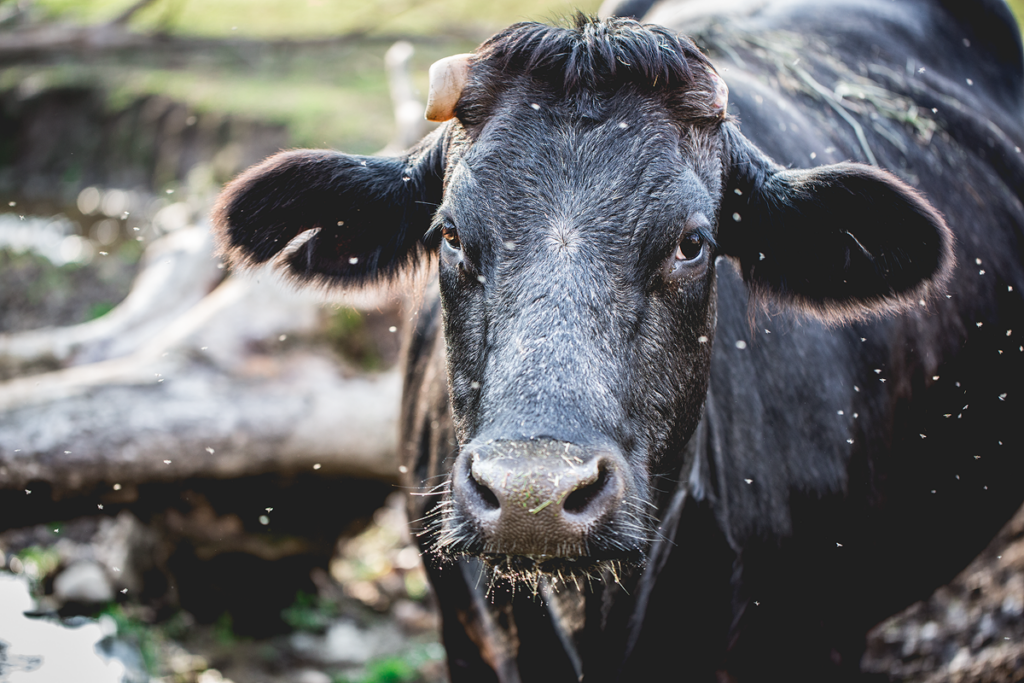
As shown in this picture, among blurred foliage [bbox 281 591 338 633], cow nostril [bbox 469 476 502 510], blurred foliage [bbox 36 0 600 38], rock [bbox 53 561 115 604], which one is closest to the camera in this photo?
cow nostril [bbox 469 476 502 510]

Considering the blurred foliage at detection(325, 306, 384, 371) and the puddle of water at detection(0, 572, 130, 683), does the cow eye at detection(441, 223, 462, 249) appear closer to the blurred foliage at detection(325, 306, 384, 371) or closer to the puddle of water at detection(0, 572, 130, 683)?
the puddle of water at detection(0, 572, 130, 683)

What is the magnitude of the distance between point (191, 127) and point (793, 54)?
34.6ft

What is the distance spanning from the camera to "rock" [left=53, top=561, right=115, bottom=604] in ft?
14.2

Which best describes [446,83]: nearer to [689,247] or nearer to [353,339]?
[689,247]

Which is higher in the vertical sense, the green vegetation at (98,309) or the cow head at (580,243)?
the cow head at (580,243)

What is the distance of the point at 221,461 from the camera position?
484cm

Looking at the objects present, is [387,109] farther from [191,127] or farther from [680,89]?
[680,89]

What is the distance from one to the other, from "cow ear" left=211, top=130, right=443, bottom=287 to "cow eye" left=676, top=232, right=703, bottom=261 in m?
0.83

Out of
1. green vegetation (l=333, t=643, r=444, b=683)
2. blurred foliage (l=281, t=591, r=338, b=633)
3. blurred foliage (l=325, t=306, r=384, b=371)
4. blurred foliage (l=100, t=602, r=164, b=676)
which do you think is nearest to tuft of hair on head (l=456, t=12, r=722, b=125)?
green vegetation (l=333, t=643, r=444, b=683)

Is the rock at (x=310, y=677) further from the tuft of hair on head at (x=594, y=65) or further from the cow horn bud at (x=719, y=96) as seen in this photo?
the cow horn bud at (x=719, y=96)

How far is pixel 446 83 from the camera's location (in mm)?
2439

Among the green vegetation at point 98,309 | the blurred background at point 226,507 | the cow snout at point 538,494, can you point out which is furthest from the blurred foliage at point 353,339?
the green vegetation at point 98,309

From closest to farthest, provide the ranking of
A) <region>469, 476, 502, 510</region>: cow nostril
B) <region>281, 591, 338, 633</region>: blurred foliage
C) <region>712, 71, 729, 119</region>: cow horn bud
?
<region>469, 476, 502, 510</region>: cow nostril → <region>712, 71, 729, 119</region>: cow horn bud → <region>281, 591, 338, 633</region>: blurred foliage

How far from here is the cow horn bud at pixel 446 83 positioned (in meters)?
2.43
